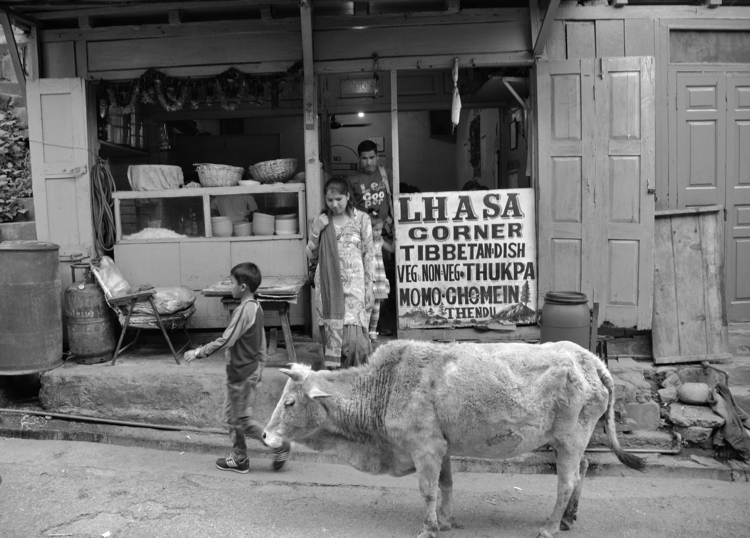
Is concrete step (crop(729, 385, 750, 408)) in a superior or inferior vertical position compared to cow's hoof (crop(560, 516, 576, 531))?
superior

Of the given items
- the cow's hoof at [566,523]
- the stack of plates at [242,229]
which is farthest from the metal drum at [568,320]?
the stack of plates at [242,229]

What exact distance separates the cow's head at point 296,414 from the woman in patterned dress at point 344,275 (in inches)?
58.7

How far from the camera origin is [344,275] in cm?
534

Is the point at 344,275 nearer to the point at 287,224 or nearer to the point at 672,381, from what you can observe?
the point at 287,224

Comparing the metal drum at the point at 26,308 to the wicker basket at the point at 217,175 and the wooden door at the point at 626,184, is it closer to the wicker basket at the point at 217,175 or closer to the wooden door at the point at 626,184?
the wicker basket at the point at 217,175

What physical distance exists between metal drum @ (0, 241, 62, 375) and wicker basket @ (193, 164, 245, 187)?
170 centimetres

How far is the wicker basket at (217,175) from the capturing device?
21.8 feet

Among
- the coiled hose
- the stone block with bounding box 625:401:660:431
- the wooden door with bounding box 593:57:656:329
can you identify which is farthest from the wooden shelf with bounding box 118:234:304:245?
the stone block with bounding box 625:401:660:431

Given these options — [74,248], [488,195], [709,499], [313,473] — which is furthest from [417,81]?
[709,499]

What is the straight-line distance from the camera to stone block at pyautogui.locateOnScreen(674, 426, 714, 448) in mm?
5305

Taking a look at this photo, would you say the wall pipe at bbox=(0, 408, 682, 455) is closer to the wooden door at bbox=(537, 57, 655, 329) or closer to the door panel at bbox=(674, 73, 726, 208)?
the wooden door at bbox=(537, 57, 655, 329)

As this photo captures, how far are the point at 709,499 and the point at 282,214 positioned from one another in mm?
4826

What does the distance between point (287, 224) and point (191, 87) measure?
191 centimetres

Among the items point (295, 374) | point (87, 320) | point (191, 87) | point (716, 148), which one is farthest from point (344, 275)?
point (716, 148)
